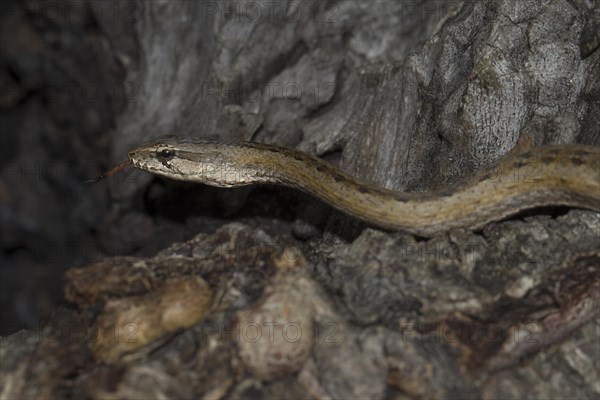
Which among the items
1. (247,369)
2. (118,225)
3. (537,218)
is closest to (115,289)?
(247,369)

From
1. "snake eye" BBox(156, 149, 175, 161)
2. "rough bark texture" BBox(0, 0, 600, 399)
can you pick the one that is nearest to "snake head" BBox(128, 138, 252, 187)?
"snake eye" BBox(156, 149, 175, 161)

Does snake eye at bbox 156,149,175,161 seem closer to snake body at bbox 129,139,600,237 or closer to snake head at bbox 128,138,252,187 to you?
snake head at bbox 128,138,252,187

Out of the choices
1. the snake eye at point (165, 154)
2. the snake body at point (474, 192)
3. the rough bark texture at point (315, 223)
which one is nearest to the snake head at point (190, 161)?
the snake eye at point (165, 154)

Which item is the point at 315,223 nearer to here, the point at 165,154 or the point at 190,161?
the point at 190,161

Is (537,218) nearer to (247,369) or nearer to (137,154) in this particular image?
(247,369)

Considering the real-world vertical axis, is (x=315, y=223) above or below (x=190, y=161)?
below

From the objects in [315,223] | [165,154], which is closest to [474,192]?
[315,223]

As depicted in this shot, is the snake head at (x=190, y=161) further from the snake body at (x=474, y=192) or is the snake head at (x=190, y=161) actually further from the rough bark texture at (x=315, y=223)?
the snake body at (x=474, y=192)
